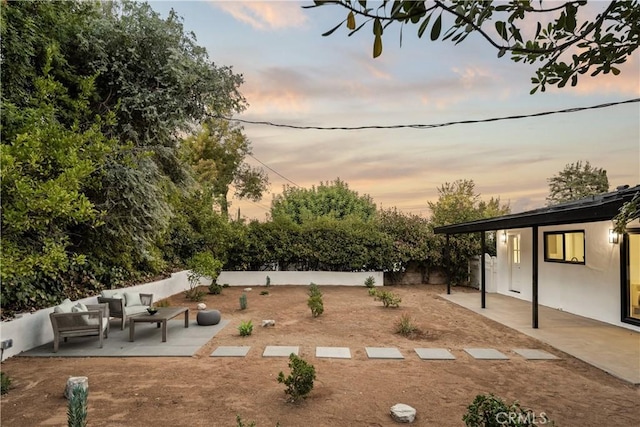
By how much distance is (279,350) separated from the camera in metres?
6.30

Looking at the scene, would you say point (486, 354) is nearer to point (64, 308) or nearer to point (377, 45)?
point (377, 45)

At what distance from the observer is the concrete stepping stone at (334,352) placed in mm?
6027

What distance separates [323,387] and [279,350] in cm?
176

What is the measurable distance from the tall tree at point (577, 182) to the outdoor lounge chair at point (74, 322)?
27.1 metres

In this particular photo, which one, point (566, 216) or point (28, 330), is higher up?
point (566, 216)

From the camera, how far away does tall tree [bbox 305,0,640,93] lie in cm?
125

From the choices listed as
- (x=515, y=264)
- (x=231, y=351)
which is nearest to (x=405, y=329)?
(x=231, y=351)

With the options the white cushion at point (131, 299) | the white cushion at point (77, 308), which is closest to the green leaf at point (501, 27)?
the white cushion at point (77, 308)

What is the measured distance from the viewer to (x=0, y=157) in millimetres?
4629

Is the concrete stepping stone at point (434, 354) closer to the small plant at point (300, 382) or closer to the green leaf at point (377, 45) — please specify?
the small plant at point (300, 382)

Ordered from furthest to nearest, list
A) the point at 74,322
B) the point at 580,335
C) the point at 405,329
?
the point at 405,329 → the point at 580,335 → the point at 74,322

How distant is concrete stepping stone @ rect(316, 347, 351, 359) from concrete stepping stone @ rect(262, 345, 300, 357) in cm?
38

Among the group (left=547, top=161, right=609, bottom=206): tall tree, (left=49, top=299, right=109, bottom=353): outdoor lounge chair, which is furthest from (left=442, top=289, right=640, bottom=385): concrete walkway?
(left=547, top=161, right=609, bottom=206): tall tree

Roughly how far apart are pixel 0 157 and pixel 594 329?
10436mm
